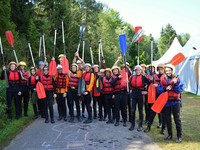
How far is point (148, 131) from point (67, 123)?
2.65 metres

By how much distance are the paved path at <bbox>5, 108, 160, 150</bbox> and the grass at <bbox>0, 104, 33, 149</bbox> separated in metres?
0.16

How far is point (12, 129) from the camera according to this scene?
24.5 ft

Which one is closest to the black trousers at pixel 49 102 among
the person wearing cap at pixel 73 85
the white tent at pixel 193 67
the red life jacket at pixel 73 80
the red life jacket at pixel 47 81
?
the red life jacket at pixel 47 81

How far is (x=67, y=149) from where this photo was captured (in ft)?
18.9

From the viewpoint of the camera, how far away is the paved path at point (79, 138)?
594cm

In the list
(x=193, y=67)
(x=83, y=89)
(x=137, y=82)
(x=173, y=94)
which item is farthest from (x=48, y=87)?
(x=193, y=67)

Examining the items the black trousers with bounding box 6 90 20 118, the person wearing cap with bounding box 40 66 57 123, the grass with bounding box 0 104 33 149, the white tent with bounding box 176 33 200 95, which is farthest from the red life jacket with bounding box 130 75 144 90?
the white tent with bounding box 176 33 200 95

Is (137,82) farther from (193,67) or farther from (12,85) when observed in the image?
(193,67)

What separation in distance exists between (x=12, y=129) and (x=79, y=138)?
6.97 feet

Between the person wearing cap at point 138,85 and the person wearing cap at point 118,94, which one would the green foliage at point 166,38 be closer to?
the person wearing cap at point 118,94

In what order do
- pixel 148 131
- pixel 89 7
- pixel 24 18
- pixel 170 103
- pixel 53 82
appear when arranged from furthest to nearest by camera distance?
pixel 89 7, pixel 24 18, pixel 53 82, pixel 148 131, pixel 170 103

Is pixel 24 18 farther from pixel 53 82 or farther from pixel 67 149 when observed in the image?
pixel 67 149

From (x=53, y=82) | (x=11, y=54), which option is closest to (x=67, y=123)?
(x=53, y=82)

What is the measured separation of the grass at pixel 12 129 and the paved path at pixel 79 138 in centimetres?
16
